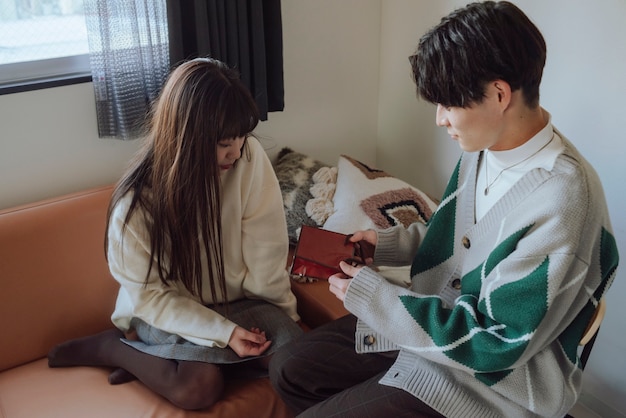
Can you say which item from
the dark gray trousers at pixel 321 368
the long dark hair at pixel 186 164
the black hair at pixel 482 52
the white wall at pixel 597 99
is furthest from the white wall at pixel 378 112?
the dark gray trousers at pixel 321 368

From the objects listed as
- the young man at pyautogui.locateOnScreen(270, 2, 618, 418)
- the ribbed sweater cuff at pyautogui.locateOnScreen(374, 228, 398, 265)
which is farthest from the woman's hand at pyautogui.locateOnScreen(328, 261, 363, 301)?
the ribbed sweater cuff at pyautogui.locateOnScreen(374, 228, 398, 265)

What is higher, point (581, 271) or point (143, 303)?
point (581, 271)

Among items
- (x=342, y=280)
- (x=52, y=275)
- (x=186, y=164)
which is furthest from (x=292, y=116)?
(x=342, y=280)

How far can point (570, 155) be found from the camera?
113 cm

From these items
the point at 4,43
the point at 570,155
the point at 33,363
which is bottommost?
the point at 33,363

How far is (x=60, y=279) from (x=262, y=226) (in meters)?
0.54

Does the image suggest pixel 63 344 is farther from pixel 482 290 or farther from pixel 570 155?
pixel 570 155

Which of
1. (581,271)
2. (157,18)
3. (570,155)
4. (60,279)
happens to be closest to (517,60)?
(570,155)

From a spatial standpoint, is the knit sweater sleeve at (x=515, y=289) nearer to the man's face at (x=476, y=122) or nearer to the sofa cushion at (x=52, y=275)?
the man's face at (x=476, y=122)

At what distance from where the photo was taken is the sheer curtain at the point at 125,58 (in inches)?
66.4

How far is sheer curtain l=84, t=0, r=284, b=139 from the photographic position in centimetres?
170

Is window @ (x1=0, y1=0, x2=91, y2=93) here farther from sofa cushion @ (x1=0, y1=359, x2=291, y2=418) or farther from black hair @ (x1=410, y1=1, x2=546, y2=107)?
black hair @ (x1=410, y1=1, x2=546, y2=107)

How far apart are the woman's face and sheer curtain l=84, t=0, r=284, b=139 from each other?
42 cm

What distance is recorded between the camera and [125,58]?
1732mm
